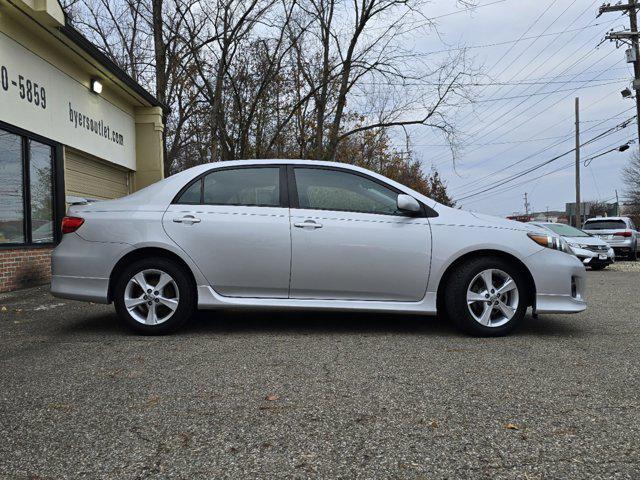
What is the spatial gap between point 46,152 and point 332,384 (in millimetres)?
8037

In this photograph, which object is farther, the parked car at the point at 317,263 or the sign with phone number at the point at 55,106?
the sign with phone number at the point at 55,106

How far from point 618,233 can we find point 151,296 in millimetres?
17767

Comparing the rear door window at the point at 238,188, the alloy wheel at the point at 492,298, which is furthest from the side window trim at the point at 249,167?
the alloy wheel at the point at 492,298

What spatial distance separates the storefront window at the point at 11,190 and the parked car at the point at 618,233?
17113 mm

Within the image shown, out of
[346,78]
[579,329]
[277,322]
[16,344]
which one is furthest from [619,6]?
[16,344]

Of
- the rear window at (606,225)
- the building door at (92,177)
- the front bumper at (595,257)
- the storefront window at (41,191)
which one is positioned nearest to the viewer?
the storefront window at (41,191)

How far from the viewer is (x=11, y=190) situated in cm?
841

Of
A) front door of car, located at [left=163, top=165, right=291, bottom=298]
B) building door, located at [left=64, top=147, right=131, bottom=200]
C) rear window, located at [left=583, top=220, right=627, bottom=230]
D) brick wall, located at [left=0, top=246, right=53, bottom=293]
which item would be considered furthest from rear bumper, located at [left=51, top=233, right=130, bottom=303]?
rear window, located at [left=583, top=220, right=627, bottom=230]

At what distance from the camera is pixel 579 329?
209 inches

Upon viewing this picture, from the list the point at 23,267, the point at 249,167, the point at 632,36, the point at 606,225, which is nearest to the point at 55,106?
the point at 23,267

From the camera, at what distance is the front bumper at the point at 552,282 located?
4.78 meters

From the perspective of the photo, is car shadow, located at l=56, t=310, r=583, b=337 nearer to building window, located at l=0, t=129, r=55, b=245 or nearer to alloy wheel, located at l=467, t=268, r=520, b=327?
alloy wheel, located at l=467, t=268, r=520, b=327

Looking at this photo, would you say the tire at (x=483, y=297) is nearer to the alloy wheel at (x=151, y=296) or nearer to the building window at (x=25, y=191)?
the alloy wheel at (x=151, y=296)

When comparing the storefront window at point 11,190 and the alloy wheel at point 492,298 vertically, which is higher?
the storefront window at point 11,190
